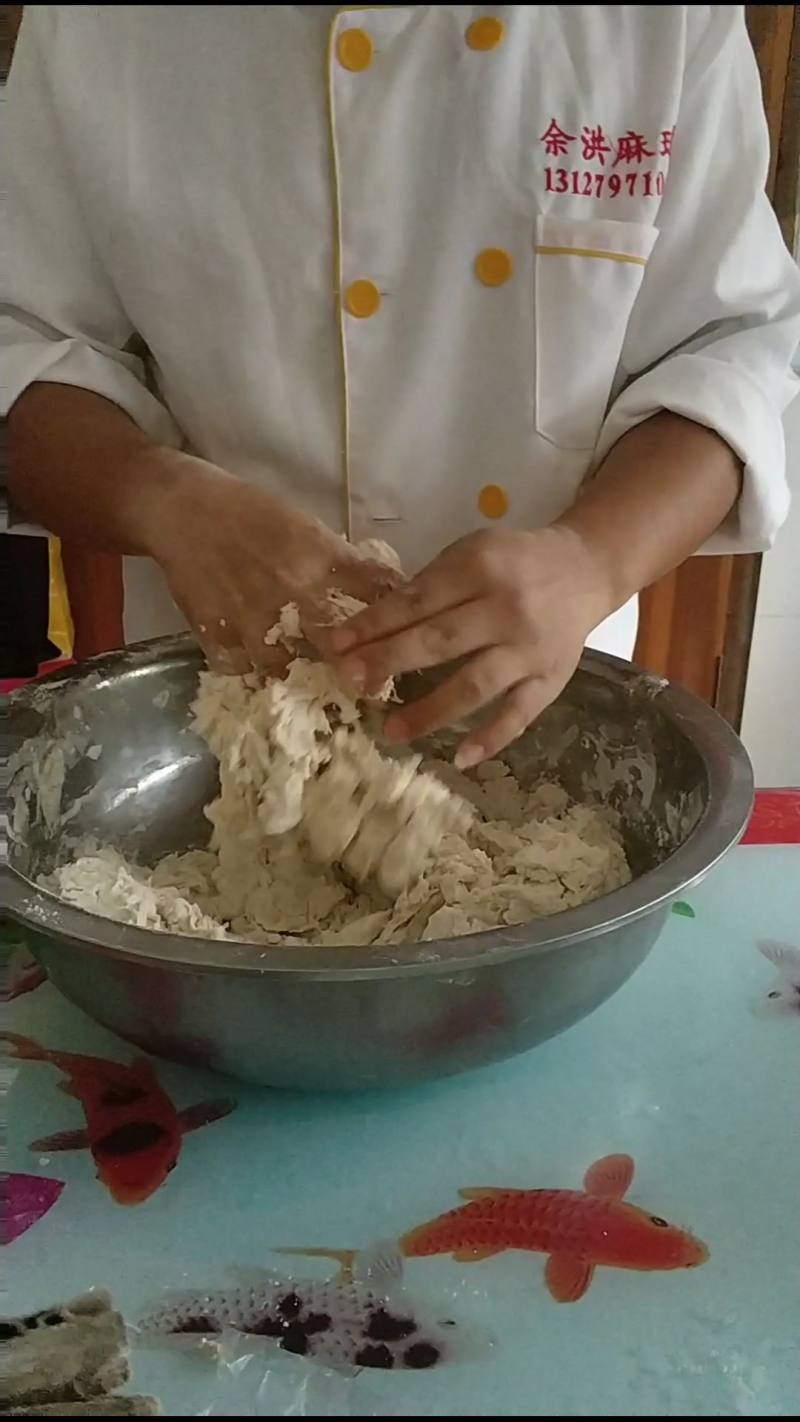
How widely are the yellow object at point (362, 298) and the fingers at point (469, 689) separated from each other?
0.27m

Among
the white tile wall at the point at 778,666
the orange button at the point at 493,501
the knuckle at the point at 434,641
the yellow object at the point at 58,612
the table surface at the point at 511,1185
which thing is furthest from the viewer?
the white tile wall at the point at 778,666

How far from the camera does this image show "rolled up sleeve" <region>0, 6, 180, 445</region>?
73 cm

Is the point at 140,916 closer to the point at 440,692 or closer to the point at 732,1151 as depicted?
the point at 440,692

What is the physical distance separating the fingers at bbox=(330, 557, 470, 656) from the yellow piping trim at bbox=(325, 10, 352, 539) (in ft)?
0.73

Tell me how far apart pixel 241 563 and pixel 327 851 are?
158 millimetres

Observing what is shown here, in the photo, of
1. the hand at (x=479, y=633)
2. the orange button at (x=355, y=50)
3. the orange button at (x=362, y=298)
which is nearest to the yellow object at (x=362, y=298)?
the orange button at (x=362, y=298)

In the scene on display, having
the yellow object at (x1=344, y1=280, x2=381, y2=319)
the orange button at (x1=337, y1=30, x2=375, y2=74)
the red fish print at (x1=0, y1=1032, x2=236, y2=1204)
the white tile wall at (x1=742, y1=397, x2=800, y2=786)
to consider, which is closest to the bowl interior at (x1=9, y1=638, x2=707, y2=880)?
the red fish print at (x1=0, y1=1032, x2=236, y2=1204)

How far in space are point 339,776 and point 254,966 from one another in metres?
0.19

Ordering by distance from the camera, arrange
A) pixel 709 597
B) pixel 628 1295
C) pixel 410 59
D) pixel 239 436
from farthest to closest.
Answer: pixel 709 597 < pixel 239 436 < pixel 410 59 < pixel 628 1295

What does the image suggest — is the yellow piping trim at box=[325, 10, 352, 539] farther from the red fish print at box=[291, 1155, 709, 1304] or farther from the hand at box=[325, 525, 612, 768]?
the red fish print at box=[291, 1155, 709, 1304]

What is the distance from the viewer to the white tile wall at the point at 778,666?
58.6 inches

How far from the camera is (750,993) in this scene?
0.63m

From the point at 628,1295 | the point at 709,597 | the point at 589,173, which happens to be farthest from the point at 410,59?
the point at 709,597

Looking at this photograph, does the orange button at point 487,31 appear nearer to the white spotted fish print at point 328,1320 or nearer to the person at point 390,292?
the person at point 390,292
